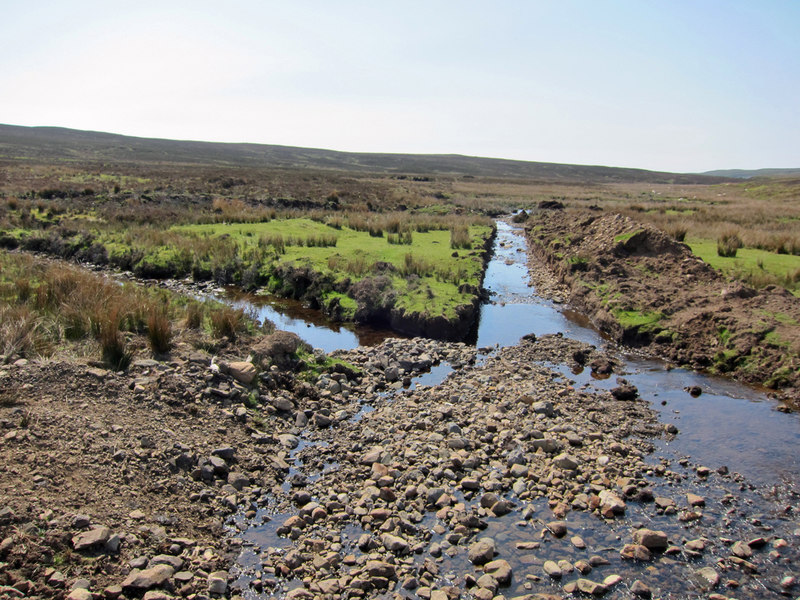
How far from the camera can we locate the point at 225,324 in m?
11.0

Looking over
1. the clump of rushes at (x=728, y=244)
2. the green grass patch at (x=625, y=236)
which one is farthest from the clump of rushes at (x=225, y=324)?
the clump of rushes at (x=728, y=244)

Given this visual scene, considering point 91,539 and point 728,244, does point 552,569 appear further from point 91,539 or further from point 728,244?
point 728,244

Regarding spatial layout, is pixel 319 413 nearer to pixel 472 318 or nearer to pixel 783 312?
pixel 472 318

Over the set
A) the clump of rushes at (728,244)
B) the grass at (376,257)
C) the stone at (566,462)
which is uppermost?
the clump of rushes at (728,244)

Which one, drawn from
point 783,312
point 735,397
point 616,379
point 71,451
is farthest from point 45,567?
point 783,312

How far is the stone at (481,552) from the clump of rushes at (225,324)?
22.2ft

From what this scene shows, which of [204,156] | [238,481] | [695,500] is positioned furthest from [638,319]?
[204,156]

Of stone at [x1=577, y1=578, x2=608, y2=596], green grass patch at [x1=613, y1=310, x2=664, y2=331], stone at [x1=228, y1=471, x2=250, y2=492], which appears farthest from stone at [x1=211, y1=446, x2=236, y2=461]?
green grass patch at [x1=613, y1=310, x2=664, y2=331]

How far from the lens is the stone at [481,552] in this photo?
575cm

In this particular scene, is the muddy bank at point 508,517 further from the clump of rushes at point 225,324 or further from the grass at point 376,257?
the grass at point 376,257

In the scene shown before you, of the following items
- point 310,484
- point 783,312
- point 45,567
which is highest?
point 783,312

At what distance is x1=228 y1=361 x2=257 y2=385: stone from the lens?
9.19 meters

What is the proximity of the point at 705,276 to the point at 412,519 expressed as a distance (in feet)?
47.5

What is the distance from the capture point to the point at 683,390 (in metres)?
11.0
